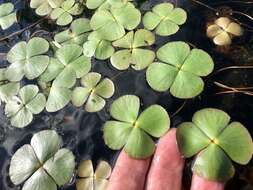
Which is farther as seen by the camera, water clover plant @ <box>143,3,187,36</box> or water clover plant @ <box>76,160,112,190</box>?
water clover plant @ <box>143,3,187,36</box>

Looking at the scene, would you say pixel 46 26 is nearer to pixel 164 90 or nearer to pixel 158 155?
pixel 164 90

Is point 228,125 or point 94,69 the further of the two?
point 94,69

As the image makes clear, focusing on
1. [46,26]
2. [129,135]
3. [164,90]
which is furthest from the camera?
[46,26]

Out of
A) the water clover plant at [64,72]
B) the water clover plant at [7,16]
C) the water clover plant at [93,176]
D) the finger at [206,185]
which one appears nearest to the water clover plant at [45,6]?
the water clover plant at [7,16]

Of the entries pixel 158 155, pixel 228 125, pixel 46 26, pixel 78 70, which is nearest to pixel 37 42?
pixel 46 26

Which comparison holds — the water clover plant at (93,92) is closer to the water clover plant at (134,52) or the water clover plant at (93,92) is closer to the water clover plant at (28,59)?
the water clover plant at (134,52)

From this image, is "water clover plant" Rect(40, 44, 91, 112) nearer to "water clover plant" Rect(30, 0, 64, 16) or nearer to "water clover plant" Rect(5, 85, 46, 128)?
"water clover plant" Rect(5, 85, 46, 128)

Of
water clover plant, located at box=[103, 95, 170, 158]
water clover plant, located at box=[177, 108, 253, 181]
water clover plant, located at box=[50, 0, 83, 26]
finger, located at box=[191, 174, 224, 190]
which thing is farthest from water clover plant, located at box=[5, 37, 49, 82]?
finger, located at box=[191, 174, 224, 190]
